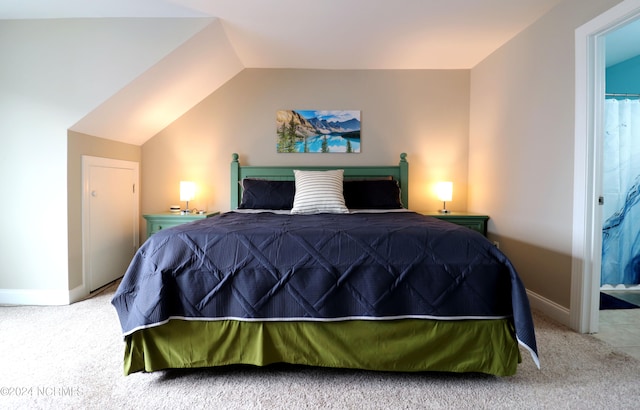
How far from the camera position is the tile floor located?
6.56 ft

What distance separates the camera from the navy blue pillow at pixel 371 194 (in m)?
3.22

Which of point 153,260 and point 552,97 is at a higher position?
point 552,97

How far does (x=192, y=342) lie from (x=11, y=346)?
130 cm

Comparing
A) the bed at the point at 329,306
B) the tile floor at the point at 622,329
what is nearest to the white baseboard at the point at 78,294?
the bed at the point at 329,306

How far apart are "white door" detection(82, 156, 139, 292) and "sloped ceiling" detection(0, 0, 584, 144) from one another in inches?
13.2

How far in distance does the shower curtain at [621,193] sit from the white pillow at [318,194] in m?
2.42


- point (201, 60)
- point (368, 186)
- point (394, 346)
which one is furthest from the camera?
point (368, 186)

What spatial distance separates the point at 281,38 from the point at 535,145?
2336mm

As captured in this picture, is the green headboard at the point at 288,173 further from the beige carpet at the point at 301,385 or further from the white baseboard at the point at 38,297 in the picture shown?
the beige carpet at the point at 301,385

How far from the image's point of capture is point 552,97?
→ 241 cm

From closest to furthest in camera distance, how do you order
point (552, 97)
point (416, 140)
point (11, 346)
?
point (11, 346) < point (552, 97) < point (416, 140)

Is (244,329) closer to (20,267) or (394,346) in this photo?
(394,346)

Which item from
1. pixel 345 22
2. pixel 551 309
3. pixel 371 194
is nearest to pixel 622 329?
pixel 551 309

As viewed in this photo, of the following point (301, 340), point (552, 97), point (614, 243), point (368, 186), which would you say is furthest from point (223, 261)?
point (614, 243)
